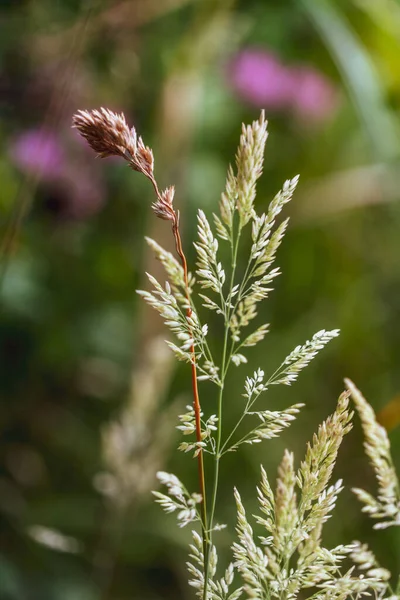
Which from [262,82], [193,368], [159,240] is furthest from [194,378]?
[262,82]

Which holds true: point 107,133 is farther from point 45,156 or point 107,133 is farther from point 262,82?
point 262,82

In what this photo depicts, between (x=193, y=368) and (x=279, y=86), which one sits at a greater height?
(x=279, y=86)

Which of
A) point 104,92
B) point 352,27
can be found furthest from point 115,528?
point 352,27

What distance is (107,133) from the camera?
0.67 ft

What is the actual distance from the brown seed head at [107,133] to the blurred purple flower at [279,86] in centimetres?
87

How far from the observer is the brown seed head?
0.20 meters

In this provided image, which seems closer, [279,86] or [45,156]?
[45,156]

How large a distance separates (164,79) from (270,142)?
0.22 metres

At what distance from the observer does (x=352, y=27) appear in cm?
108

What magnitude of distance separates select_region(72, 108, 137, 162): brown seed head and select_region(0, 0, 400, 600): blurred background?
1.86ft

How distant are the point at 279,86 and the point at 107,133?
0.89 meters

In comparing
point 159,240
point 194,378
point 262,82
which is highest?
point 262,82

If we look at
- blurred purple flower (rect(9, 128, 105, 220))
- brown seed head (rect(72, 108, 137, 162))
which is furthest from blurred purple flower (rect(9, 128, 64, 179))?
brown seed head (rect(72, 108, 137, 162))

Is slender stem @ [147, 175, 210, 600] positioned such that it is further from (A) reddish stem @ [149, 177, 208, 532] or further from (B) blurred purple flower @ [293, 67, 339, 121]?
(B) blurred purple flower @ [293, 67, 339, 121]
